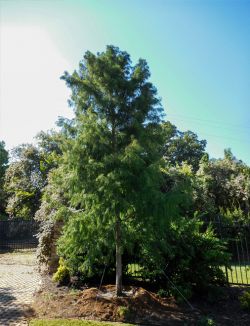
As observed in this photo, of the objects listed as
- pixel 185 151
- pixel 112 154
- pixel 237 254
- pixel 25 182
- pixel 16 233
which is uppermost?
pixel 185 151

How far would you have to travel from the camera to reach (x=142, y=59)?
704cm

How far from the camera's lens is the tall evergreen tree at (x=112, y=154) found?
238 inches

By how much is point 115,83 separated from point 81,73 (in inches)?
38.5

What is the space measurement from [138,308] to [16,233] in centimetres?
1558

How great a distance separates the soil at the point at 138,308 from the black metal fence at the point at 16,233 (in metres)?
13.3

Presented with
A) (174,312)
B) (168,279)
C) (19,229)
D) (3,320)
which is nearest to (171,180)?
(168,279)

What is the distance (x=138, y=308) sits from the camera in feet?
19.4

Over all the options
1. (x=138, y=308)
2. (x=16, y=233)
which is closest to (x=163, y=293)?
(x=138, y=308)

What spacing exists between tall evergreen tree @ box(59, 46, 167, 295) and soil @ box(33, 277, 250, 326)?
58 centimetres

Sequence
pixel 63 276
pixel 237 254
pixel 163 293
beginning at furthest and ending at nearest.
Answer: pixel 237 254 → pixel 63 276 → pixel 163 293

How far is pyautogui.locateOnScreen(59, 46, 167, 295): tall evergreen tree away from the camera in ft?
19.8

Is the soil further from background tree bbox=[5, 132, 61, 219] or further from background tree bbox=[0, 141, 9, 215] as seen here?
background tree bbox=[0, 141, 9, 215]

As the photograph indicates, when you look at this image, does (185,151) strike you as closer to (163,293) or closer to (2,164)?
(2,164)

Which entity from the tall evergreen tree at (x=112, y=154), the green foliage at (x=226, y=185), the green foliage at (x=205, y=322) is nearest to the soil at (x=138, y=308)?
the green foliage at (x=205, y=322)
